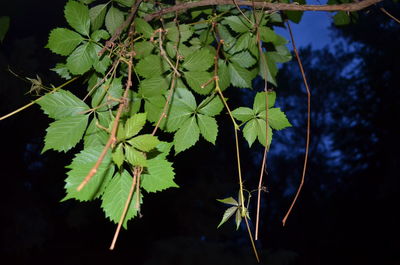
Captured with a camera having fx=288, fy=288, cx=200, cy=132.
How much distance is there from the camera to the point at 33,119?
19.1ft

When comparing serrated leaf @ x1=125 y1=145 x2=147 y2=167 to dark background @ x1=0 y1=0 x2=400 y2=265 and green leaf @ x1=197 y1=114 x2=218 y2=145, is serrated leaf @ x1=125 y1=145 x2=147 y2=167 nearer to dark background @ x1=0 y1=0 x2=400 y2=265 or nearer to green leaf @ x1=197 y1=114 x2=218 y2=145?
green leaf @ x1=197 y1=114 x2=218 y2=145

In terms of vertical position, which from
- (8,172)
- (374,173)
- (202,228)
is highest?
(374,173)

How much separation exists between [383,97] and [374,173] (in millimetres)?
2964

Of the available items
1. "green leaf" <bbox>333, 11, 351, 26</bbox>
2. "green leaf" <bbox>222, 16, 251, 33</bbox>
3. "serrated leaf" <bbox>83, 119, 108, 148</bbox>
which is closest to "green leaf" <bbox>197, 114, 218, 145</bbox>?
"serrated leaf" <bbox>83, 119, 108, 148</bbox>

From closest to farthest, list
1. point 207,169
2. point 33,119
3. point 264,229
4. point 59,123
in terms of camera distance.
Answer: point 59,123, point 33,119, point 207,169, point 264,229

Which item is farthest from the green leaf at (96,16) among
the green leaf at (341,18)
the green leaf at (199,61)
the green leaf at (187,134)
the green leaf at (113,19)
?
the green leaf at (341,18)

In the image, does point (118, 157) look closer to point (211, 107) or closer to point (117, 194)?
point (117, 194)

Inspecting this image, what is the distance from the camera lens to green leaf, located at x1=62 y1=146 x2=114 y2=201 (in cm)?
43

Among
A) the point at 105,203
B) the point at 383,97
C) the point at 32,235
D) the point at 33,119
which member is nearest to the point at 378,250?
the point at 383,97

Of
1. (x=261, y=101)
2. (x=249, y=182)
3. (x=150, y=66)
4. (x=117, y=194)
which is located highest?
(x=249, y=182)

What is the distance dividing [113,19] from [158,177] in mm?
499

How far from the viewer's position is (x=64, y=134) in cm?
55

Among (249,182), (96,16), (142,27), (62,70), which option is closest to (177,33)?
(142,27)

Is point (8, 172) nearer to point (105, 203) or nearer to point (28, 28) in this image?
point (28, 28)
